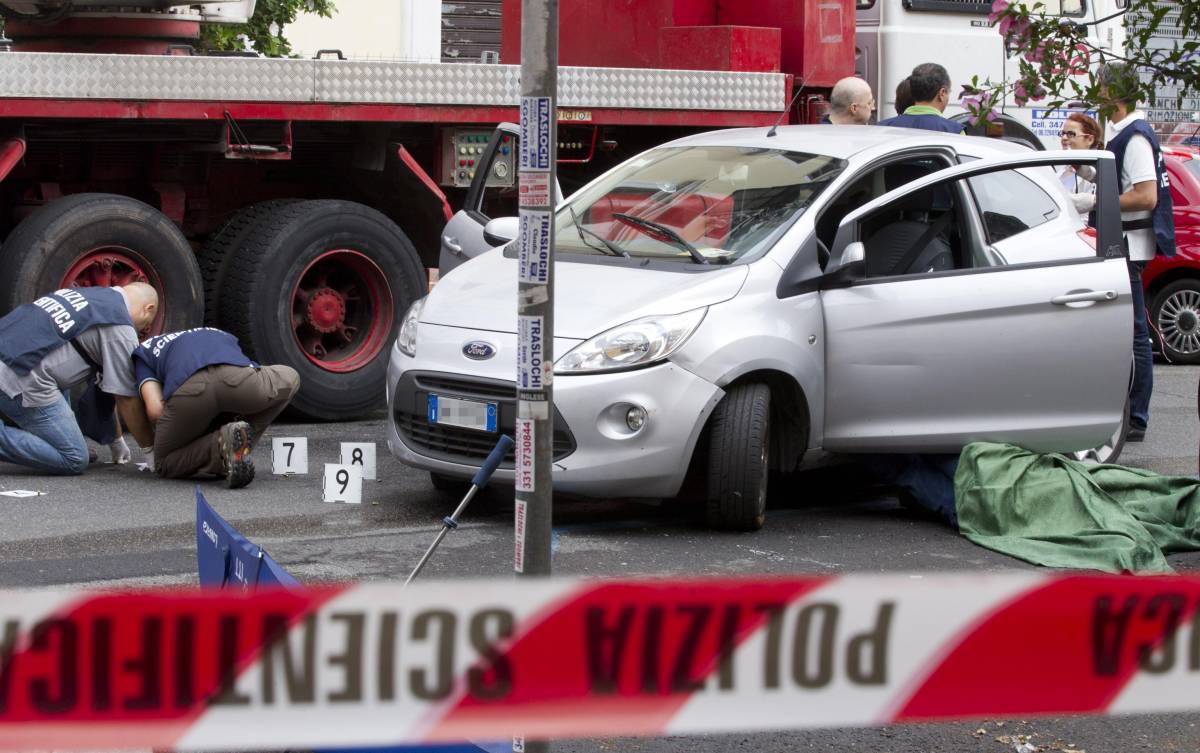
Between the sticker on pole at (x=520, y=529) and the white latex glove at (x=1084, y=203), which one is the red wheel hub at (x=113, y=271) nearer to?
the white latex glove at (x=1084, y=203)

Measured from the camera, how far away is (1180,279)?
12852 mm

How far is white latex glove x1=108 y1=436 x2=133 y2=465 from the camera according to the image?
8.34 meters

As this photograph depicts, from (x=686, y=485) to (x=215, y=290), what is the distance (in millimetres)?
3011

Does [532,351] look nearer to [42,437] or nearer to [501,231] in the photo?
[501,231]

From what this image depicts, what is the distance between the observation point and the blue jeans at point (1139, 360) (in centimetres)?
916

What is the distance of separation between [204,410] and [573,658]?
5509 millimetres

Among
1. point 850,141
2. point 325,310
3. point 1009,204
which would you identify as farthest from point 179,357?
point 1009,204

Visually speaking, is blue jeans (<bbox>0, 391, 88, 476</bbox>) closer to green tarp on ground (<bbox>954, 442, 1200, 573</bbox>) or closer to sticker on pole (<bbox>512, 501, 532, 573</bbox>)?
green tarp on ground (<bbox>954, 442, 1200, 573</bbox>)

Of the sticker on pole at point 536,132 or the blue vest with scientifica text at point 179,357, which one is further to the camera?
the blue vest with scientifica text at point 179,357

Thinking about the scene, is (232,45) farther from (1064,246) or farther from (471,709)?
(471,709)

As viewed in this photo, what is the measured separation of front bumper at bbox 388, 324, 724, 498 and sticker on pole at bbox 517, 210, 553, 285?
2525mm

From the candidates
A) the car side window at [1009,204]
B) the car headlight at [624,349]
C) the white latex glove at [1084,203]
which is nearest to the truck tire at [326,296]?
the car headlight at [624,349]

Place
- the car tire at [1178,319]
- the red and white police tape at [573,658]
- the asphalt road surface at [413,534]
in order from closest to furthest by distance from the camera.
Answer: the red and white police tape at [573,658]
the asphalt road surface at [413,534]
the car tire at [1178,319]

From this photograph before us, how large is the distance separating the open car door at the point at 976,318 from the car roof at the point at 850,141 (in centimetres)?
21
